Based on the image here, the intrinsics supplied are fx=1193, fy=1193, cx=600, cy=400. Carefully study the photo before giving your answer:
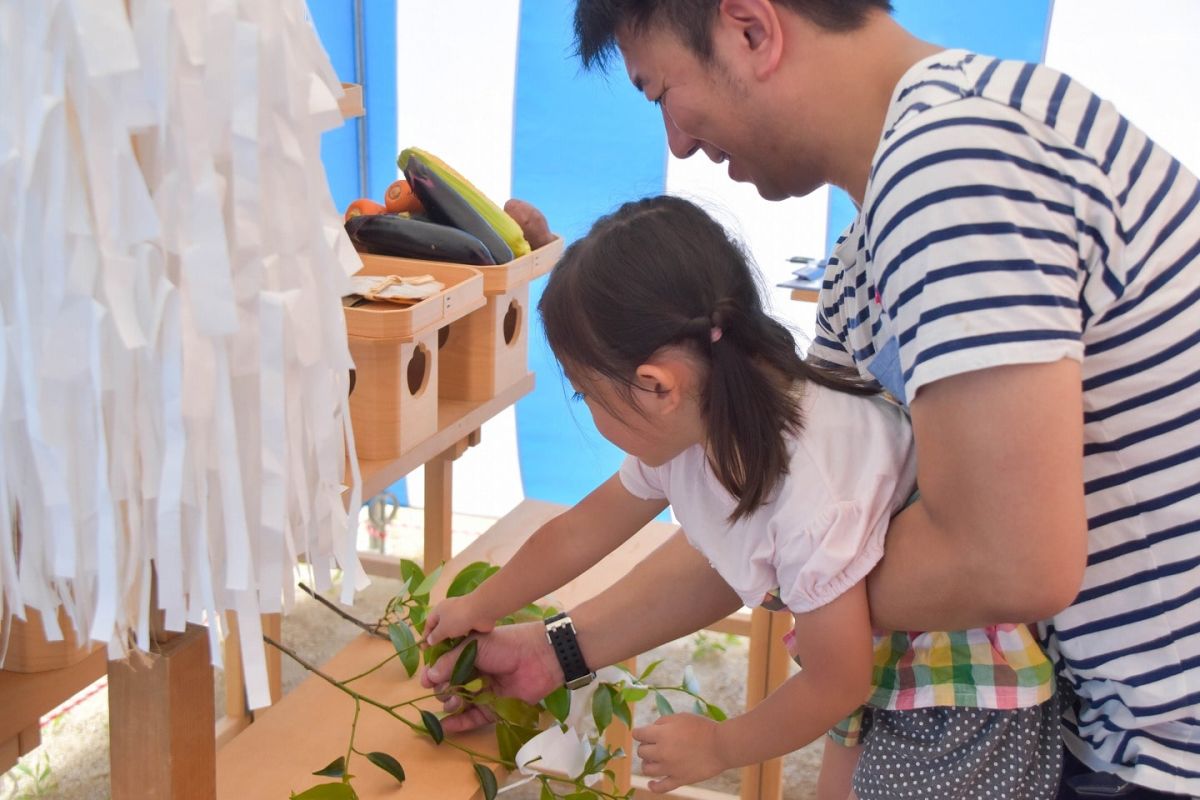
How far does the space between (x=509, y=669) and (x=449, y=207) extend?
0.80m

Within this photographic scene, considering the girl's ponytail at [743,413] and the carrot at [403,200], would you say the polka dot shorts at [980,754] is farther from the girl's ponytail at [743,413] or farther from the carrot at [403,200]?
the carrot at [403,200]

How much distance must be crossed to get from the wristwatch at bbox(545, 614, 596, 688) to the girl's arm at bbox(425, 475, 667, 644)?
0.04m

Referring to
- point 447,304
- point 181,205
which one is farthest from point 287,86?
point 447,304

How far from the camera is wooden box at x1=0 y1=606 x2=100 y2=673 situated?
3.51ft

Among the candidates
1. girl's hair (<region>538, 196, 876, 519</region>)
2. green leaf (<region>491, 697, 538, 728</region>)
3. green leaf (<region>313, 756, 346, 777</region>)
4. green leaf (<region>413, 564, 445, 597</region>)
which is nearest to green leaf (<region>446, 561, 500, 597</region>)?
green leaf (<region>413, 564, 445, 597</region>)

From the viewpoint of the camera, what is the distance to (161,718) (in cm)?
72

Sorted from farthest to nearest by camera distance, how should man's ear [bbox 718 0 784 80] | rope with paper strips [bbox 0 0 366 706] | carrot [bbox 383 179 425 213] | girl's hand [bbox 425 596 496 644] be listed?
carrot [bbox 383 179 425 213] < girl's hand [bbox 425 596 496 644] < man's ear [bbox 718 0 784 80] < rope with paper strips [bbox 0 0 366 706]

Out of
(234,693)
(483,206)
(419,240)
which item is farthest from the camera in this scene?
(234,693)

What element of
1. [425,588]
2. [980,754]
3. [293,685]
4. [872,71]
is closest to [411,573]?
[425,588]

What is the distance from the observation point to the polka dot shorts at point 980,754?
0.91 m

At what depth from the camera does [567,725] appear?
43.3 inches

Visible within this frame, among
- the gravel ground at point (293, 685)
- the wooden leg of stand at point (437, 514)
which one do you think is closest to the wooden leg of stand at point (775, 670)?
the gravel ground at point (293, 685)

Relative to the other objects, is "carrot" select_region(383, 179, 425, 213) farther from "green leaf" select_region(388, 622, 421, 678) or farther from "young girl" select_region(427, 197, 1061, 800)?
"young girl" select_region(427, 197, 1061, 800)

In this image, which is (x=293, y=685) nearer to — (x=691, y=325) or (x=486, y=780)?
(x=486, y=780)
